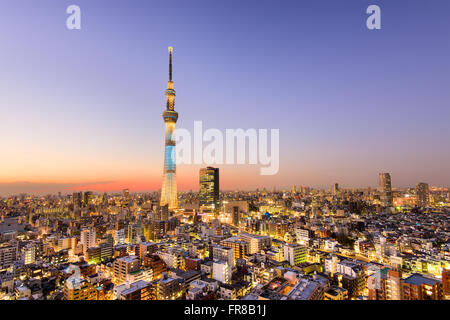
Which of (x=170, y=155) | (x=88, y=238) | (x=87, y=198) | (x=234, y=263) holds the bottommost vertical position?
(x=87, y=198)

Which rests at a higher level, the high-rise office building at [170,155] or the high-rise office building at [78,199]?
the high-rise office building at [170,155]

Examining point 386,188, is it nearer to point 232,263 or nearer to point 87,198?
point 232,263

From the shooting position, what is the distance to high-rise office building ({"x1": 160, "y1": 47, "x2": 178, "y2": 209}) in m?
18.0

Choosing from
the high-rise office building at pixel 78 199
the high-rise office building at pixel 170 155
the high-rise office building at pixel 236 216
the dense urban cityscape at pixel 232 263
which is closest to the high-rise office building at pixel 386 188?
the dense urban cityscape at pixel 232 263

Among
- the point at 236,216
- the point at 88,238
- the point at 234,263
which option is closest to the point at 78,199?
the point at 88,238

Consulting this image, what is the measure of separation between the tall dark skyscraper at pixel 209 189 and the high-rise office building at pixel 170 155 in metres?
3.08

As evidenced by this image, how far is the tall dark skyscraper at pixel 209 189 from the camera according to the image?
802 inches

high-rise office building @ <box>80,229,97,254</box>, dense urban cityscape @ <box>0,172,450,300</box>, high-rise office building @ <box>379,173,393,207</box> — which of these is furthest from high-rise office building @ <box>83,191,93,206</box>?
high-rise office building @ <box>379,173,393,207</box>

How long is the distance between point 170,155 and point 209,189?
494 centimetres

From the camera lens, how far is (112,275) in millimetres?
5953

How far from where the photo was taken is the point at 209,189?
2080 centimetres

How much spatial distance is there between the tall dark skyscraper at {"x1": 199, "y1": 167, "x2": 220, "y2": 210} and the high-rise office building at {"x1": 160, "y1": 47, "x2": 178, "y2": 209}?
121 inches

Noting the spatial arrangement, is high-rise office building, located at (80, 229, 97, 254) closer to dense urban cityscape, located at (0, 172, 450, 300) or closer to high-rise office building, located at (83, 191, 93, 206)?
dense urban cityscape, located at (0, 172, 450, 300)

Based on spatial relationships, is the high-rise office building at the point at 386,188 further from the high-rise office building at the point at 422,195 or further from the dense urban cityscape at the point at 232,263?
the dense urban cityscape at the point at 232,263
